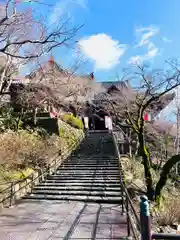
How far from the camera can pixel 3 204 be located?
863 cm

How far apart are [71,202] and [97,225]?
258cm

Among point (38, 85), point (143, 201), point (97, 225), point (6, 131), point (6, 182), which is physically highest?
point (38, 85)

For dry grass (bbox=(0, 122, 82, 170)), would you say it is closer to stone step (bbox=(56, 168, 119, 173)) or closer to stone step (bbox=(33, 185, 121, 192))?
stone step (bbox=(56, 168, 119, 173))

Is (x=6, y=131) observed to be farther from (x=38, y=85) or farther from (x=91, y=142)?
(x=91, y=142)

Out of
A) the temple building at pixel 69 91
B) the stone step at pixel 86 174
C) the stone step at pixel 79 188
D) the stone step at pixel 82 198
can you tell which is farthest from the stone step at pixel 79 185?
the temple building at pixel 69 91

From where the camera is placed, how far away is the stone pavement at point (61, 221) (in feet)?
19.9

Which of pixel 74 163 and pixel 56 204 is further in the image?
pixel 74 163

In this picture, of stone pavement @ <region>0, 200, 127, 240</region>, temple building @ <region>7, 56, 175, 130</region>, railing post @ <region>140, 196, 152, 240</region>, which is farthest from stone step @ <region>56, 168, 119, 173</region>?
railing post @ <region>140, 196, 152, 240</region>

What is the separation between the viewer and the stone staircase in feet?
31.9

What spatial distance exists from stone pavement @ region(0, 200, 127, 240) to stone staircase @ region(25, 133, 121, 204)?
689 mm

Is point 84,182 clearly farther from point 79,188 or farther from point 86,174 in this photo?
point 86,174

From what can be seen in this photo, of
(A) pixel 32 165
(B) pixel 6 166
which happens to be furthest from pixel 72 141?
(B) pixel 6 166

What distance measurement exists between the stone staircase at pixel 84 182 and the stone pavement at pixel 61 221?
0.69 meters

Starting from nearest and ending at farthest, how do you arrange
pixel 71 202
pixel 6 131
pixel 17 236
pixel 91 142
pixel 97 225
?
pixel 17 236
pixel 97 225
pixel 71 202
pixel 6 131
pixel 91 142
